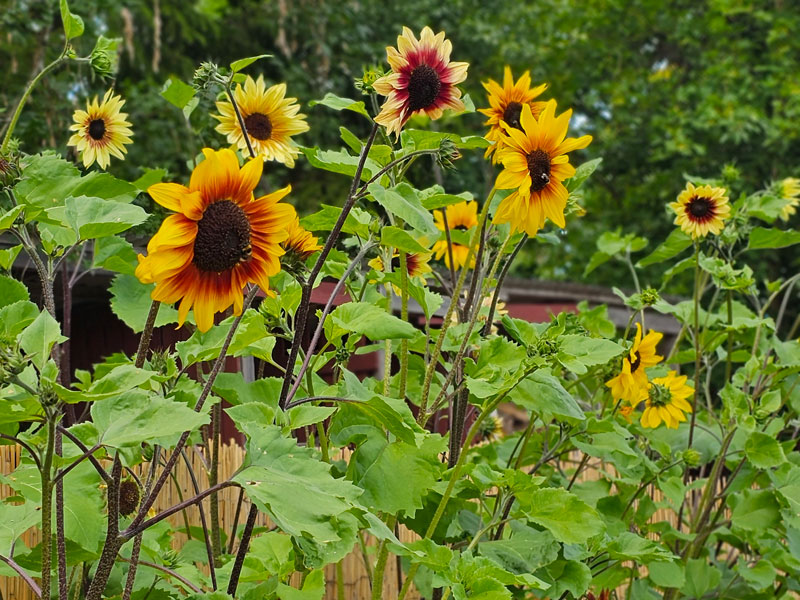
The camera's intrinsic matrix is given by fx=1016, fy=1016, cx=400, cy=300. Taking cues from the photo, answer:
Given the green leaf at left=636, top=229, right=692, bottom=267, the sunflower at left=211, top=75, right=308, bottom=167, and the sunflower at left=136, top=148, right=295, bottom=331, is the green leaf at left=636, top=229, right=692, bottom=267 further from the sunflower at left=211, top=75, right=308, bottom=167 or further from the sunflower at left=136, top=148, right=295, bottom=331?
Result: the sunflower at left=136, top=148, right=295, bottom=331

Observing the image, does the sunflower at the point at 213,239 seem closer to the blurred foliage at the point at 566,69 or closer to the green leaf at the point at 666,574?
the green leaf at the point at 666,574

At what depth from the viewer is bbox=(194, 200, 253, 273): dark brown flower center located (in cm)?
100

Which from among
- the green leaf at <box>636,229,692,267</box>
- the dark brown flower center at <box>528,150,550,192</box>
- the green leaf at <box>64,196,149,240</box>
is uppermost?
the green leaf at <box>636,229,692,267</box>

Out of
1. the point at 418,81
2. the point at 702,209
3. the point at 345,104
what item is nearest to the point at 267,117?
the point at 345,104

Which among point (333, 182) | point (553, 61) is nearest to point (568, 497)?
point (333, 182)

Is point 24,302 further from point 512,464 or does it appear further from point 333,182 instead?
point 333,182

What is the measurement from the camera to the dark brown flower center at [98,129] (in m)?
1.69

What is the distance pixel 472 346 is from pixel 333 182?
22.1 feet

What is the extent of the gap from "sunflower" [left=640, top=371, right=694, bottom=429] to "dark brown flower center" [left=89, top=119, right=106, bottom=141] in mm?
1133

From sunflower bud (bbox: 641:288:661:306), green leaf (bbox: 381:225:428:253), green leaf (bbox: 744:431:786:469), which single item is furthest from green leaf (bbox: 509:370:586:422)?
green leaf (bbox: 744:431:786:469)

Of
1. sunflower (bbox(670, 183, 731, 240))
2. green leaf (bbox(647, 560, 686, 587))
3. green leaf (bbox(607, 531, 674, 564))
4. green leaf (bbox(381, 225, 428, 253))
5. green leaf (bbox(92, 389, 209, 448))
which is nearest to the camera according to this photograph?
green leaf (bbox(92, 389, 209, 448))

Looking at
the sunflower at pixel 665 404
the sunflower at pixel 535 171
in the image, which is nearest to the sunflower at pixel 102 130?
the sunflower at pixel 535 171

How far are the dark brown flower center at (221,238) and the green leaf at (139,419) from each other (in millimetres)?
→ 143

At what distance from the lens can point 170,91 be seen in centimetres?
152
